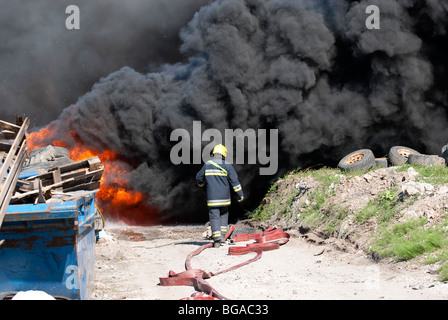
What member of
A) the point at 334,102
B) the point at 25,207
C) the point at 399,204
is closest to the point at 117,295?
the point at 25,207

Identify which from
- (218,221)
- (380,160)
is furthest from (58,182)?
(380,160)

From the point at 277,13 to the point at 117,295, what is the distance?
1142cm

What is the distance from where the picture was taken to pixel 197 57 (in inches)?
595

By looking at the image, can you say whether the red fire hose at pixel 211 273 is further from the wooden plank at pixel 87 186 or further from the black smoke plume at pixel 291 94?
the black smoke plume at pixel 291 94

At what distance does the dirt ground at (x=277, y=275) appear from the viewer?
4.35 meters

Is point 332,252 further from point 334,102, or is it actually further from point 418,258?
point 334,102

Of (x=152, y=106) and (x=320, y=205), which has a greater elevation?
(x=152, y=106)

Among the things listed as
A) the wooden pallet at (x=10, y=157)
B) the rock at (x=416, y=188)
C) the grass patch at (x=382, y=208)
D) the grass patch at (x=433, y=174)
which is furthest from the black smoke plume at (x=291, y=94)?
the wooden pallet at (x=10, y=157)

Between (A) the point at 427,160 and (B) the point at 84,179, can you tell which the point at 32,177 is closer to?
(B) the point at 84,179

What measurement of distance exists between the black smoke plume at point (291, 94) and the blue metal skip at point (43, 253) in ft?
31.6

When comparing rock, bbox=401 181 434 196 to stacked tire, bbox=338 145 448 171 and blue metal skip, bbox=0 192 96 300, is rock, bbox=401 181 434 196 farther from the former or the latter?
blue metal skip, bbox=0 192 96 300

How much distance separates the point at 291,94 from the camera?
13.5 meters

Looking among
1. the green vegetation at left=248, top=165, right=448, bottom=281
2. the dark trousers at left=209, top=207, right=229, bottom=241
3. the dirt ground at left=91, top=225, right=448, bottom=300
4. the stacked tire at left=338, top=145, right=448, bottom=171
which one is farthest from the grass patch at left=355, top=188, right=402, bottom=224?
the stacked tire at left=338, top=145, right=448, bottom=171

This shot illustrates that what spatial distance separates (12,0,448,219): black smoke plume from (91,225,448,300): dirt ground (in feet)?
20.2
